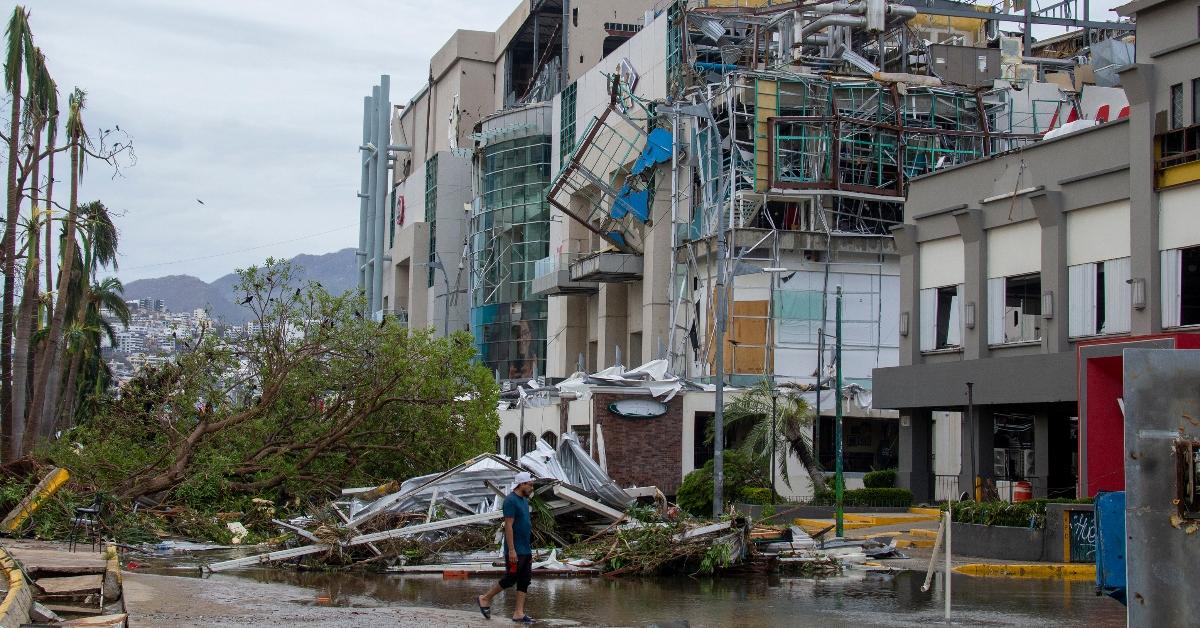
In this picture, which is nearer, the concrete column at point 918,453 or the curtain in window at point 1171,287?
the curtain in window at point 1171,287

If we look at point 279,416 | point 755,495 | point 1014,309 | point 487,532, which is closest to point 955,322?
point 1014,309

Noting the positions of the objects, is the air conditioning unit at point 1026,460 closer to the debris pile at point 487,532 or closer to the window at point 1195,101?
the window at point 1195,101

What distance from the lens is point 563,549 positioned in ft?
74.2

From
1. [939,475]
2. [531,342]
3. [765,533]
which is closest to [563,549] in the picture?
[765,533]

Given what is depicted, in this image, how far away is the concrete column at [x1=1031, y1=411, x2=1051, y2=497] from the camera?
32.9 metres

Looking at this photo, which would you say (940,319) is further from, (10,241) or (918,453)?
(10,241)

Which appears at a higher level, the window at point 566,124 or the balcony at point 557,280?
the window at point 566,124

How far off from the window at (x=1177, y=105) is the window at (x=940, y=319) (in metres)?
8.55

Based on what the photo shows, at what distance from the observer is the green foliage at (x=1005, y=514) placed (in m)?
25.2

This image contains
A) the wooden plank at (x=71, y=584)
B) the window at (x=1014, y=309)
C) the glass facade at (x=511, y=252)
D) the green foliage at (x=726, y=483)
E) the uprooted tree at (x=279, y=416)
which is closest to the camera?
the wooden plank at (x=71, y=584)

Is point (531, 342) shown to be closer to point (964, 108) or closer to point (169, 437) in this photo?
point (964, 108)

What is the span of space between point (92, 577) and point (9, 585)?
2.44 metres

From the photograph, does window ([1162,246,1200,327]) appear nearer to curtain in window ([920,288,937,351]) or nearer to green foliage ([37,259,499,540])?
curtain in window ([920,288,937,351])

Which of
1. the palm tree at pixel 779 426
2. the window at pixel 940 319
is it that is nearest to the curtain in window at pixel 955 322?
the window at pixel 940 319
